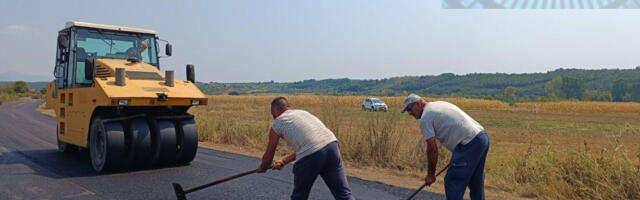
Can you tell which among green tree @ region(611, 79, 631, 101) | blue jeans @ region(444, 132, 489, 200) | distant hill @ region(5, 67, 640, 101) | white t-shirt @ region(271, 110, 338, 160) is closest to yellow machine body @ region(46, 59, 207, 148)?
white t-shirt @ region(271, 110, 338, 160)

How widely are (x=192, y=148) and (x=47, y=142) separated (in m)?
6.33

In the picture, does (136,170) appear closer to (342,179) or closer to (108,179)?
(108,179)

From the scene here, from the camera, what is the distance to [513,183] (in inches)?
306

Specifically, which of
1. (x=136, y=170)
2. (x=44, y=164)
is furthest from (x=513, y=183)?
(x=44, y=164)

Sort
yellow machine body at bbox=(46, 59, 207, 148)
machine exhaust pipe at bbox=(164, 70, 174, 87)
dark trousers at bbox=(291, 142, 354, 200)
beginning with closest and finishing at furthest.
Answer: dark trousers at bbox=(291, 142, 354, 200), yellow machine body at bbox=(46, 59, 207, 148), machine exhaust pipe at bbox=(164, 70, 174, 87)

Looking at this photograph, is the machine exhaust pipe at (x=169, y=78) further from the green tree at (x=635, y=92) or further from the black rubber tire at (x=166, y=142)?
the green tree at (x=635, y=92)

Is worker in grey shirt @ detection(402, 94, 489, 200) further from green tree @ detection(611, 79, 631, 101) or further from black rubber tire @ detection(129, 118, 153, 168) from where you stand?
green tree @ detection(611, 79, 631, 101)

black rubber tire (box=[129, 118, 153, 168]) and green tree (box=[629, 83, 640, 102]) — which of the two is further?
green tree (box=[629, 83, 640, 102])

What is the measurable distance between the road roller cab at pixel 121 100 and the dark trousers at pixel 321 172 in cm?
451

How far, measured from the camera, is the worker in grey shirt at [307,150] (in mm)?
4812

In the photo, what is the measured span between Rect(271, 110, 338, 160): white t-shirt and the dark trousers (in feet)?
0.19

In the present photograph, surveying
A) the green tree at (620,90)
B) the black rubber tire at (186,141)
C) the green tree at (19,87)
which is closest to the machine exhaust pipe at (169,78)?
the black rubber tire at (186,141)

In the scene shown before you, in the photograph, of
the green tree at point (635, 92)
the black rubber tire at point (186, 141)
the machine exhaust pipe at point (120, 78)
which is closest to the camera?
the machine exhaust pipe at point (120, 78)

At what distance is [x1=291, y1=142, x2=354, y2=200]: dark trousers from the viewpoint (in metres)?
4.80
